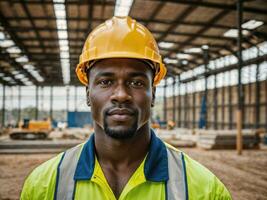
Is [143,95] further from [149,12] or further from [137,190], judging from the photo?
[149,12]

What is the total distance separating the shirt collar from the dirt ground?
527cm

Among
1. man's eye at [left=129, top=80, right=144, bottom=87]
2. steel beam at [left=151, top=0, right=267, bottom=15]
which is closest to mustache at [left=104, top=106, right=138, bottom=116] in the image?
man's eye at [left=129, top=80, right=144, bottom=87]

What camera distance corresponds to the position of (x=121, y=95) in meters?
1.87

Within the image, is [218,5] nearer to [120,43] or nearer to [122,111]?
[120,43]

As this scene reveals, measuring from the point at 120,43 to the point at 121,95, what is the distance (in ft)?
1.39

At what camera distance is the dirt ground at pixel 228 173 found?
281 inches

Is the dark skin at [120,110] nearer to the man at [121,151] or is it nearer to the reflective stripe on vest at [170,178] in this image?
the man at [121,151]

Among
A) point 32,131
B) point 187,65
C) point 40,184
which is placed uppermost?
point 187,65

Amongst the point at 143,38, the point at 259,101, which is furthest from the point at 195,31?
the point at 143,38

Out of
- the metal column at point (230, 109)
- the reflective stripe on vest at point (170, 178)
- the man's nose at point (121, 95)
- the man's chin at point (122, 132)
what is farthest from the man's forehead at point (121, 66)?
the metal column at point (230, 109)

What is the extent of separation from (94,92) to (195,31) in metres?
20.8

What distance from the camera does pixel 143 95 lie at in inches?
76.9

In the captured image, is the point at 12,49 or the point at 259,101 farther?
the point at 12,49

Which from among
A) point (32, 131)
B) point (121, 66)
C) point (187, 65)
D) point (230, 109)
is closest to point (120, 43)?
point (121, 66)
